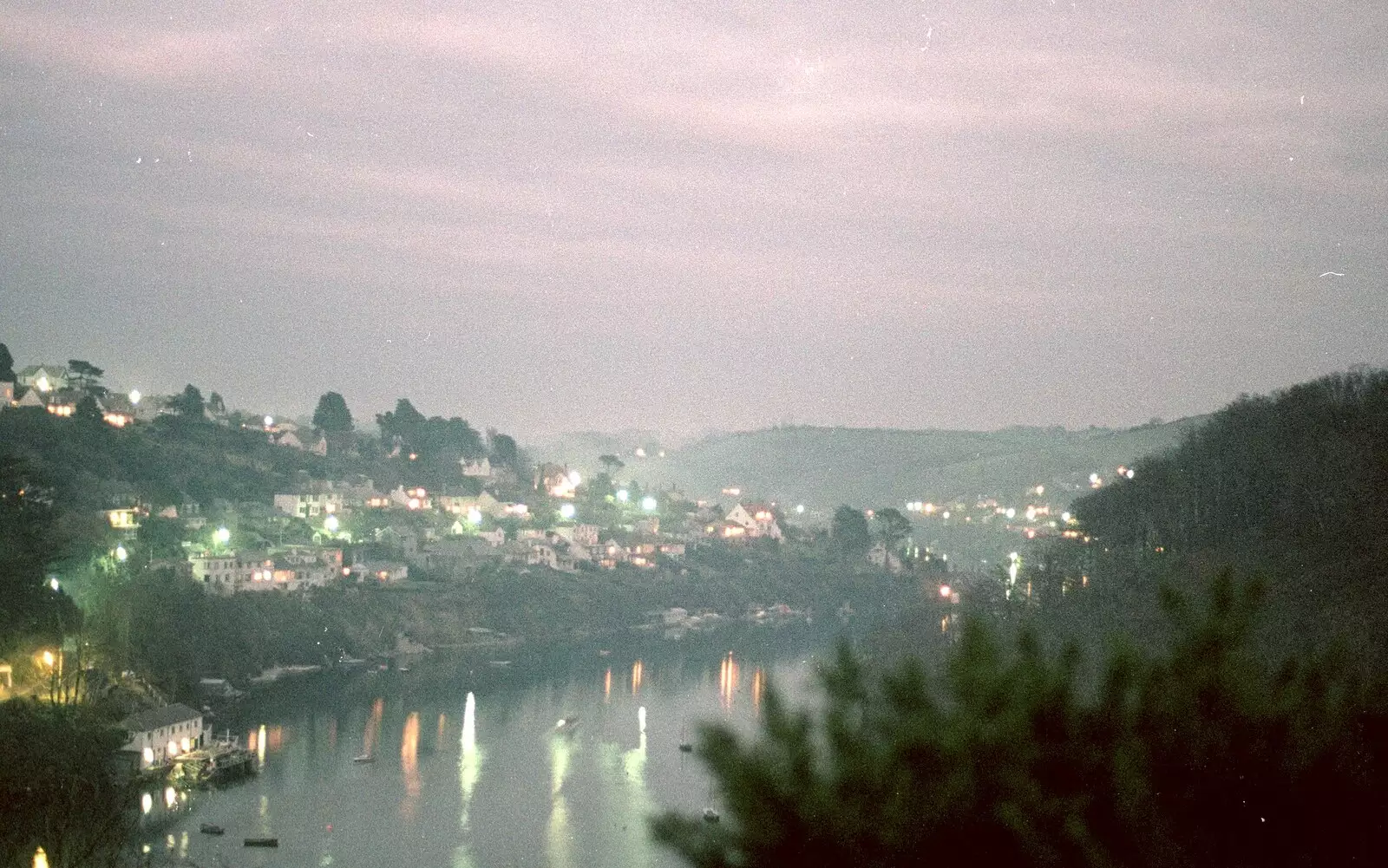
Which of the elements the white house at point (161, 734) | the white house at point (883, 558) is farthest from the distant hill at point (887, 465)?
the white house at point (161, 734)

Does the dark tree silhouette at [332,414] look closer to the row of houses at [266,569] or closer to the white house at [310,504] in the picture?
the white house at [310,504]

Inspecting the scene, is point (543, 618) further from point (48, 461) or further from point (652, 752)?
point (652, 752)

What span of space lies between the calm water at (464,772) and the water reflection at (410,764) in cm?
2

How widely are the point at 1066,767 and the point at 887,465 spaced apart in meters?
54.8

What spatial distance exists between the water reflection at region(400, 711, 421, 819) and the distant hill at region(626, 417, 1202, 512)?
27762 millimetres

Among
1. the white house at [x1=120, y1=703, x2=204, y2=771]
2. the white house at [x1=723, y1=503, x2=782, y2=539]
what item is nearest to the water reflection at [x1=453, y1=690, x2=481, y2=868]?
the white house at [x1=120, y1=703, x2=204, y2=771]

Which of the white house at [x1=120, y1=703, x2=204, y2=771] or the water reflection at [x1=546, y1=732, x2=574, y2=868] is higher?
the white house at [x1=120, y1=703, x2=204, y2=771]

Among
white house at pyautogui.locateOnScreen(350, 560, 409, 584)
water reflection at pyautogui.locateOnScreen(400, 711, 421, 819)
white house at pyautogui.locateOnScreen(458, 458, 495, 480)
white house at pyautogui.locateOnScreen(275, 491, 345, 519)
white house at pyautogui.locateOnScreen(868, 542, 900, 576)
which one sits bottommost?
water reflection at pyautogui.locateOnScreen(400, 711, 421, 819)

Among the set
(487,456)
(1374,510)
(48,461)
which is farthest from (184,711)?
(487,456)

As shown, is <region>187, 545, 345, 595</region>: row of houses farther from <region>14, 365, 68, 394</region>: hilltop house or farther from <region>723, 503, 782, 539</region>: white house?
<region>723, 503, 782, 539</region>: white house

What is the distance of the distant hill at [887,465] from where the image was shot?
41438 mm

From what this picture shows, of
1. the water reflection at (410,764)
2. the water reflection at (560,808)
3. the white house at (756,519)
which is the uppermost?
the white house at (756,519)

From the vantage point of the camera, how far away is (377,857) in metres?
8.16

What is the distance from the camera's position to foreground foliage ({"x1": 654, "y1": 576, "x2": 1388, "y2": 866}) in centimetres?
175
